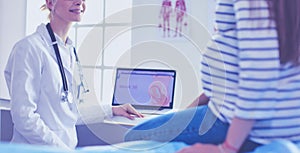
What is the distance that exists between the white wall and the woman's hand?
931mm

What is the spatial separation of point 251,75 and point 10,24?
3.88 feet

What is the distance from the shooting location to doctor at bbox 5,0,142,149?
0.88 m

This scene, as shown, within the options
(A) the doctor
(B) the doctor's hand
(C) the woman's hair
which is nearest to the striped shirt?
(C) the woman's hair

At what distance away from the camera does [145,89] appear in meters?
1.20

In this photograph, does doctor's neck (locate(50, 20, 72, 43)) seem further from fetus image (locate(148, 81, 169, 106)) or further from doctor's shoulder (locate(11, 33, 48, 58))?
fetus image (locate(148, 81, 169, 106))

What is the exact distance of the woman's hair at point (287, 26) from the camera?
45 centimetres

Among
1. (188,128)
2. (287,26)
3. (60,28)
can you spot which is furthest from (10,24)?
(287,26)

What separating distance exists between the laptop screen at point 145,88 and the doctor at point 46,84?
0.26m

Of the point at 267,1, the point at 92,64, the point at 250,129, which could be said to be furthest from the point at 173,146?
the point at 92,64

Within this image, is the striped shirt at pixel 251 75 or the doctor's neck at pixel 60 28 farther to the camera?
the doctor's neck at pixel 60 28

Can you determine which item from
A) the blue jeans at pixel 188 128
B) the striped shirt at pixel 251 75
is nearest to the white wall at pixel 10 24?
the blue jeans at pixel 188 128

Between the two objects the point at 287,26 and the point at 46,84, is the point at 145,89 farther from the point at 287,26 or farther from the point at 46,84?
the point at 287,26

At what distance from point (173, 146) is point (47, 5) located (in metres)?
0.64

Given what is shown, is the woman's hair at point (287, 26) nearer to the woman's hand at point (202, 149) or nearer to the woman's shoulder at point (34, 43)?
the woman's hand at point (202, 149)
